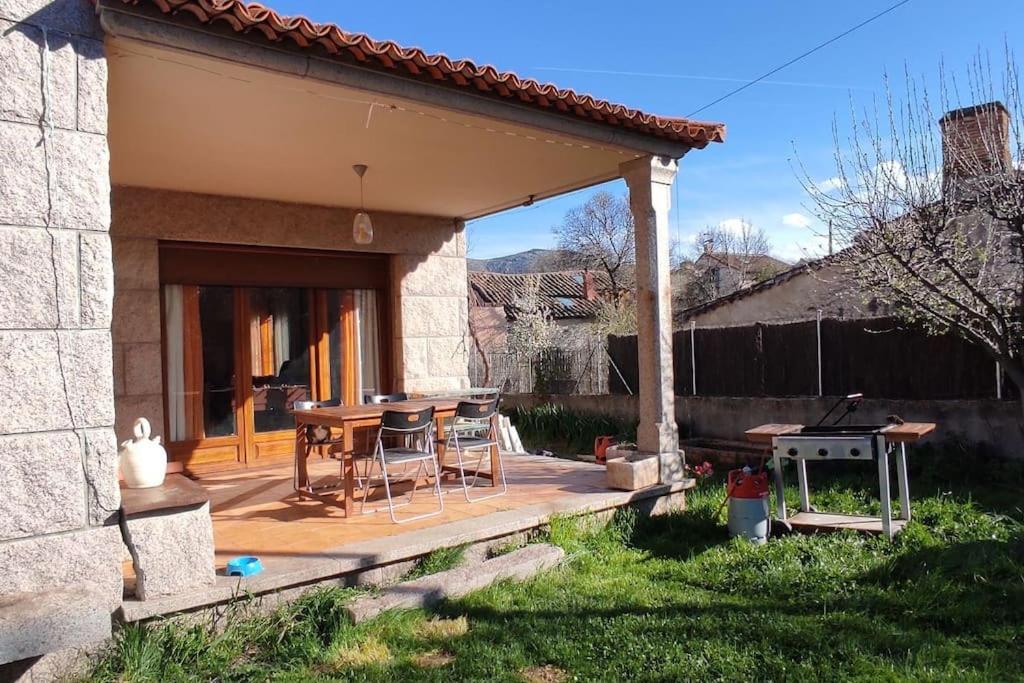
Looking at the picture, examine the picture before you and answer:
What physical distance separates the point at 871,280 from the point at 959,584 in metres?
3.80

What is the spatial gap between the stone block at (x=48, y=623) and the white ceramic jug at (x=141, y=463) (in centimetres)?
74

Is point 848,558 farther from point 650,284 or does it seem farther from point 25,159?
point 25,159

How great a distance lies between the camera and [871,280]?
7230mm

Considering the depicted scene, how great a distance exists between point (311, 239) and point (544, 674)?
5.58 meters

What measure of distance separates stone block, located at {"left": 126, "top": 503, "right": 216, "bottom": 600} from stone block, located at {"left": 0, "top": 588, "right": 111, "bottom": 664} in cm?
34

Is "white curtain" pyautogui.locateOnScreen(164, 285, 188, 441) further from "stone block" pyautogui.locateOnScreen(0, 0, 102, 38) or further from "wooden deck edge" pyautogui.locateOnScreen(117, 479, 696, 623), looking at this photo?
"stone block" pyautogui.locateOnScreen(0, 0, 102, 38)

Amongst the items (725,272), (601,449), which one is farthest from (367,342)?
(725,272)

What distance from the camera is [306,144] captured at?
18.4ft

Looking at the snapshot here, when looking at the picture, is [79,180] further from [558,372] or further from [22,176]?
[558,372]

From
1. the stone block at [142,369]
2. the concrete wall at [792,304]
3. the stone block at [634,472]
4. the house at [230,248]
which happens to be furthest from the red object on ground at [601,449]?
the stone block at [142,369]

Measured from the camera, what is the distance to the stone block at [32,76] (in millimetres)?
3199

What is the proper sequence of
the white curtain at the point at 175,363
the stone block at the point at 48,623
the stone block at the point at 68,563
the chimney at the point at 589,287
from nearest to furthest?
the stone block at the point at 48,623, the stone block at the point at 68,563, the white curtain at the point at 175,363, the chimney at the point at 589,287

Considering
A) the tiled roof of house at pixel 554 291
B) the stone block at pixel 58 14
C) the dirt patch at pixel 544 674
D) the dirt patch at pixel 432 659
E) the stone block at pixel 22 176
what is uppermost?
the tiled roof of house at pixel 554 291

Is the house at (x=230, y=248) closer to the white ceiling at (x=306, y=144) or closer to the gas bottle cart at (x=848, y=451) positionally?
the white ceiling at (x=306, y=144)
